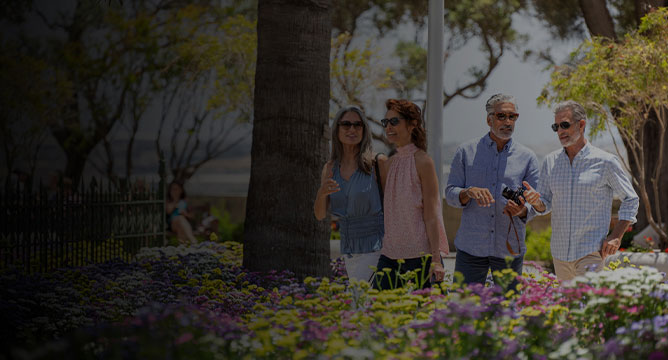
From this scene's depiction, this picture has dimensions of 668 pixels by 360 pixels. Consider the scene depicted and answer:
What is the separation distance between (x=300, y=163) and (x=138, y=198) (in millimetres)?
5380

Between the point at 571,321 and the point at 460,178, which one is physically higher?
the point at 460,178

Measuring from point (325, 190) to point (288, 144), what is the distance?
6.99 feet

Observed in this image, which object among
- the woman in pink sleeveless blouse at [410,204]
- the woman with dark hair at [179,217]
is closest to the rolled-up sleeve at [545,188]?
the woman in pink sleeveless blouse at [410,204]

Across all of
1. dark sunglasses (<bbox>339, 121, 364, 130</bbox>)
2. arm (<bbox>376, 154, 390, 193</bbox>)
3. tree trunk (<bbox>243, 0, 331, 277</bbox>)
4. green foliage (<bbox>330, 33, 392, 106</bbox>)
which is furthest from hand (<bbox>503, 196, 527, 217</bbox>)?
green foliage (<bbox>330, 33, 392, 106</bbox>)

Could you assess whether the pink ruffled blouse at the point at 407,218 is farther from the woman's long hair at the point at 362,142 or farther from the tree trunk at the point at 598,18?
the tree trunk at the point at 598,18

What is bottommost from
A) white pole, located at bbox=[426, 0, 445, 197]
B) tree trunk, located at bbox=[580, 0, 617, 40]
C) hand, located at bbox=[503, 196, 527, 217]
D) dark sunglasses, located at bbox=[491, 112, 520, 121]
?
hand, located at bbox=[503, 196, 527, 217]

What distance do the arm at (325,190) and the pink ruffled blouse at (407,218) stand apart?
1.21ft

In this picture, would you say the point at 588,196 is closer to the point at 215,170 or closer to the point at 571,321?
the point at 571,321

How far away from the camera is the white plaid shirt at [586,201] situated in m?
4.82

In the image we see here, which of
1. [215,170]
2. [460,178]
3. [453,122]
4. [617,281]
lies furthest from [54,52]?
[617,281]

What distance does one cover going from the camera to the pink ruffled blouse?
4.68 meters

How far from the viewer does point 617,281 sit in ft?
12.9

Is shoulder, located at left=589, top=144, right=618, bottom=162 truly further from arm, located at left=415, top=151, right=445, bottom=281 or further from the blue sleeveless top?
the blue sleeveless top

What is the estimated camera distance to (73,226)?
33.1ft
